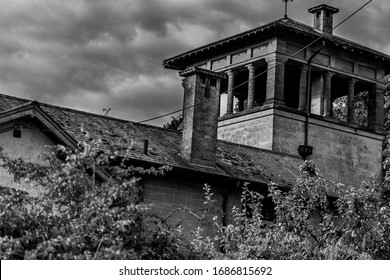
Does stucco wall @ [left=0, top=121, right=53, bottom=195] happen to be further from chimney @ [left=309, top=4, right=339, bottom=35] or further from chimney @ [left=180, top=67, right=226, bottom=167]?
chimney @ [left=309, top=4, right=339, bottom=35]

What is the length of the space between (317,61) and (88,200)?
96.2ft

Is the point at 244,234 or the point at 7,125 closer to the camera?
the point at 244,234

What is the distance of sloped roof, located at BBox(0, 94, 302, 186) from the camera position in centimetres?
2633

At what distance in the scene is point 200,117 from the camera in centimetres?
2864

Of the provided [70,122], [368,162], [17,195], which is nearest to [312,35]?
[368,162]

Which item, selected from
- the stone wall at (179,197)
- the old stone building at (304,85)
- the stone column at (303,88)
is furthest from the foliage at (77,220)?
the stone column at (303,88)

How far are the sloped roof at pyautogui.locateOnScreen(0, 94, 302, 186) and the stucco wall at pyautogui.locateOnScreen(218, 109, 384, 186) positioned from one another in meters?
7.70

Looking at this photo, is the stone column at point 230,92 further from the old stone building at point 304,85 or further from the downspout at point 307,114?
the downspout at point 307,114

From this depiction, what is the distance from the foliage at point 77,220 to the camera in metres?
13.9

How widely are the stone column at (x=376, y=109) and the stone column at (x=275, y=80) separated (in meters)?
5.44

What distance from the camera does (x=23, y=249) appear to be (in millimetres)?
14125

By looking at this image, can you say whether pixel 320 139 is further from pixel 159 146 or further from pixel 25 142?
pixel 25 142

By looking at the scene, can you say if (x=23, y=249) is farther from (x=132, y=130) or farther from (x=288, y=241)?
(x=132, y=130)

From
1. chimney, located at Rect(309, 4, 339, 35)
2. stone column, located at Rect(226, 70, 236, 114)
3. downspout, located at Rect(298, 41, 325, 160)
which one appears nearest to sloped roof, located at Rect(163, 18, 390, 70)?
Answer: chimney, located at Rect(309, 4, 339, 35)
